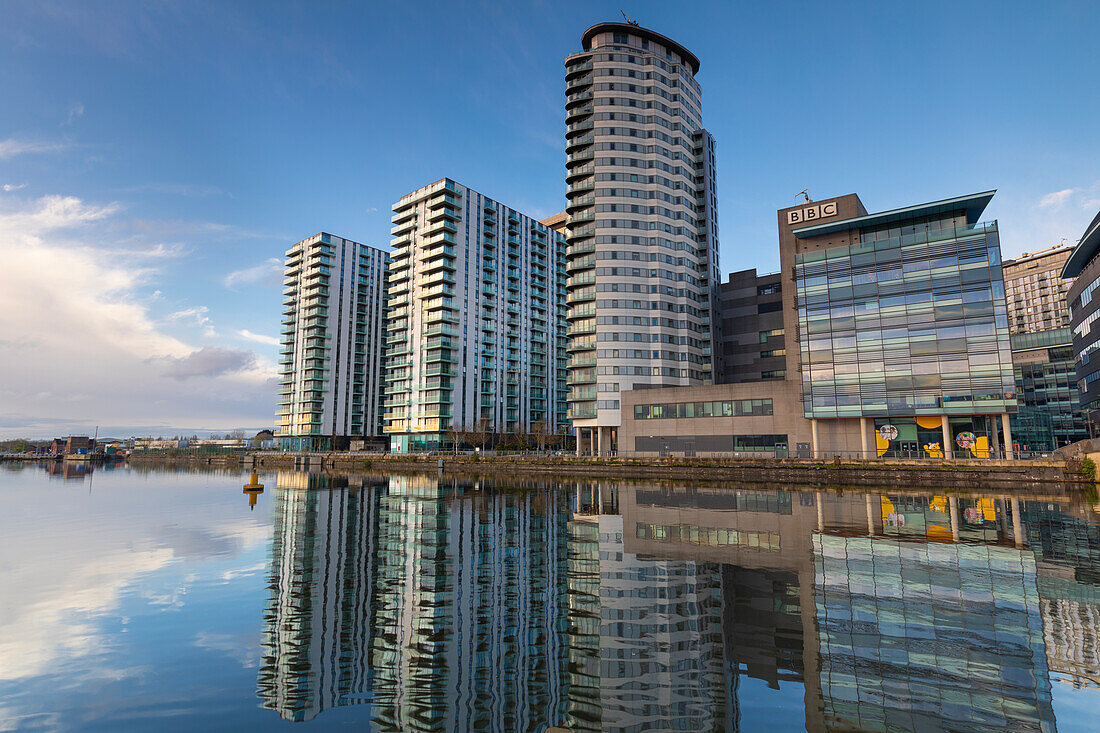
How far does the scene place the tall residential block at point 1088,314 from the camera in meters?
86.6

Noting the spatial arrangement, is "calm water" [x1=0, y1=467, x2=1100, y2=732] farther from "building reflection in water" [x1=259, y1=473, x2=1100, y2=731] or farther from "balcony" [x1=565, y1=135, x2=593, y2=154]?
"balcony" [x1=565, y1=135, x2=593, y2=154]

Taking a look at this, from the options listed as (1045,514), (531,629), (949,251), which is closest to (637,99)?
(949,251)

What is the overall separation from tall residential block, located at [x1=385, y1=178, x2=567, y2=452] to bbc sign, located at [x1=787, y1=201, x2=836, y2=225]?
75.6 m

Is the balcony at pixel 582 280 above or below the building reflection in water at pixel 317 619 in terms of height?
above

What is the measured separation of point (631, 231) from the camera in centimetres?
10738

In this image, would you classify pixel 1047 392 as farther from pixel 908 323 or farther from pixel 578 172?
pixel 578 172

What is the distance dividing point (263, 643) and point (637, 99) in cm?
11748

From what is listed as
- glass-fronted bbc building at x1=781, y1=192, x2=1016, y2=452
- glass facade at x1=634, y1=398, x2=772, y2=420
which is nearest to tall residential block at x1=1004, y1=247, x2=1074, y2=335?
glass-fronted bbc building at x1=781, y1=192, x2=1016, y2=452

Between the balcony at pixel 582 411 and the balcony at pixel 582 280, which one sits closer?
the balcony at pixel 582 411

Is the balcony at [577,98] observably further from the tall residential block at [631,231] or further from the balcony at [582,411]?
the balcony at [582,411]

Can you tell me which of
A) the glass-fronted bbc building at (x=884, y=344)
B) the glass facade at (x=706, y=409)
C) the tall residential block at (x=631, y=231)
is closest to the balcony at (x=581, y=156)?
the tall residential block at (x=631, y=231)

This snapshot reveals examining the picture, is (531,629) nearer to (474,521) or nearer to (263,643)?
(263,643)

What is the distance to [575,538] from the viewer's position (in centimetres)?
2917

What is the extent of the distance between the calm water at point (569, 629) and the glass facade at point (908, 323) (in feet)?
159
